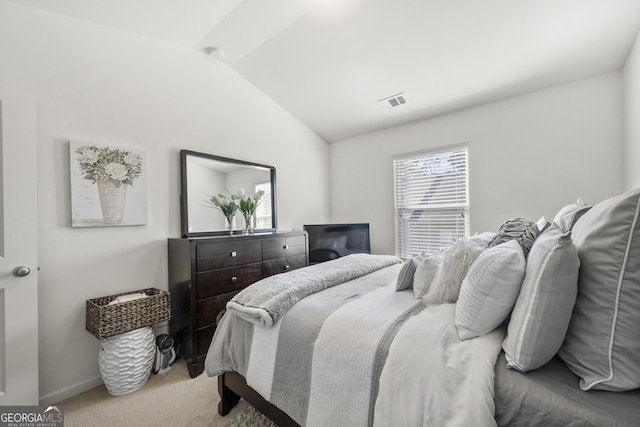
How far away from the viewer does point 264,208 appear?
10.7 feet

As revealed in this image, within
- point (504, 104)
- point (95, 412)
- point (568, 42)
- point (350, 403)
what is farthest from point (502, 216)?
point (95, 412)

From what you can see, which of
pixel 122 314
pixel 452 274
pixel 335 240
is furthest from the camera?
pixel 335 240

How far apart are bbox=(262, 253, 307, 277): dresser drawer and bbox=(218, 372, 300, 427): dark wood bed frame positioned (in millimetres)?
1160

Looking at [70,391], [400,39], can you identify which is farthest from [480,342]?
[70,391]

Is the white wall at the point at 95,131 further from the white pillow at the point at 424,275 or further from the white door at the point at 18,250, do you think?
the white pillow at the point at 424,275

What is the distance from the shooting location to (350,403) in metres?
1.01

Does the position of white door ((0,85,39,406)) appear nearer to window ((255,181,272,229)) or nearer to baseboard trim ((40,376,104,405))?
baseboard trim ((40,376,104,405))

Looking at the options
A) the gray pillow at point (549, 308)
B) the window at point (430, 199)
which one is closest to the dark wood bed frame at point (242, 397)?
the gray pillow at point (549, 308)

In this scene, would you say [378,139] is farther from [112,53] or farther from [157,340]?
[157,340]

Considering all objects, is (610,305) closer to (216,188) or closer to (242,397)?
(242,397)

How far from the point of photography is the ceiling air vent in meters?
2.92

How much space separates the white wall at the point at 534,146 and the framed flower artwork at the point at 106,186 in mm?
2829

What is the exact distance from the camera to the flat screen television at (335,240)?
352 cm

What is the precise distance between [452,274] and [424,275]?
196mm
